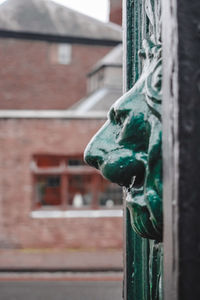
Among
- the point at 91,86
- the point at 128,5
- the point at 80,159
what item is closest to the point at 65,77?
the point at 91,86

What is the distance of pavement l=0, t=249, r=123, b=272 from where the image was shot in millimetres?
11984

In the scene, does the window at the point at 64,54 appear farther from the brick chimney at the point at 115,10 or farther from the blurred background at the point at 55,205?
the blurred background at the point at 55,205

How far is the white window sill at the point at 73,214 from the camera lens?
45.6 feet

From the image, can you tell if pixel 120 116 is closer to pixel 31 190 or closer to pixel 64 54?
pixel 31 190

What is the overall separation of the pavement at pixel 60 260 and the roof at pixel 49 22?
39.6 ft

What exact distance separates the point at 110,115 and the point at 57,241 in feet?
44.3

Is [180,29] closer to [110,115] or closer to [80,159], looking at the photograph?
[110,115]

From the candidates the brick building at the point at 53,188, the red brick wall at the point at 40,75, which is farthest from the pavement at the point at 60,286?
the red brick wall at the point at 40,75

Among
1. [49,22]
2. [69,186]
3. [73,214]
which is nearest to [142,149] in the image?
[73,214]

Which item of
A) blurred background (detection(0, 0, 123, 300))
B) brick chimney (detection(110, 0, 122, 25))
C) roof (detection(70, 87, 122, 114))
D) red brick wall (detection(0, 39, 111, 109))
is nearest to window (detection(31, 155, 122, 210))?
blurred background (detection(0, 0, 123, 300))

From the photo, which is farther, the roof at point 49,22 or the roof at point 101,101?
the roof at point 49,22

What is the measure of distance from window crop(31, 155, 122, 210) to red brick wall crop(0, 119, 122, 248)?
34 cm

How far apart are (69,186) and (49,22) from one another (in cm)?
1119

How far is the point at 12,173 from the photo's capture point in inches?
538
